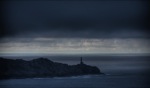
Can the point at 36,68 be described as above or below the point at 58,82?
above

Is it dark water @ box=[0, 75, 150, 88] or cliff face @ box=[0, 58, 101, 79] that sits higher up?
cliff face @ box=[0, 58, 101, 79]

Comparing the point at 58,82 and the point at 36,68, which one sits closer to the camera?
the point at 36,68

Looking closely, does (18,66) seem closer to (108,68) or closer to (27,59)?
(27,59)

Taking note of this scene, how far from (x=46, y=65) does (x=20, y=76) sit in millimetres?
502

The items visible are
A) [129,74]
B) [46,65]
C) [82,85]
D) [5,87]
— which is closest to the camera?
[5,87]

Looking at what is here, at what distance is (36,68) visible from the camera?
552cm

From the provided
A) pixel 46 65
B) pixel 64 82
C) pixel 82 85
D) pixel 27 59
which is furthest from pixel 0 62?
pixel 82 85

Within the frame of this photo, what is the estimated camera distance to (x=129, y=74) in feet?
35.8

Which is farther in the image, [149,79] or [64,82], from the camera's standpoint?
[64,82]

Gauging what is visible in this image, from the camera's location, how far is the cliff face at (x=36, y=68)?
4730 mm

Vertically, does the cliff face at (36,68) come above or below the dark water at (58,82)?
above

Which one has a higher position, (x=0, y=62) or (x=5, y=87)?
(x=0, y=62)

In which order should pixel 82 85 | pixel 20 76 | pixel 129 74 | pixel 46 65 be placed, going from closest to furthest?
1. pixel 20 76
2. pixel 46 65
3. pixel 82 85
4. pixel 129 74

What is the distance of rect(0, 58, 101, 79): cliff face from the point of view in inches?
186
